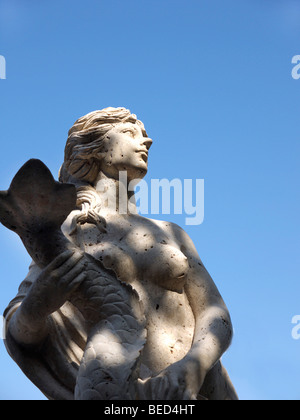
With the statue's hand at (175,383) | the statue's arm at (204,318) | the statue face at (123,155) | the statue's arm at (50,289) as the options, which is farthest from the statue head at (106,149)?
the statue's hand at (175,383)

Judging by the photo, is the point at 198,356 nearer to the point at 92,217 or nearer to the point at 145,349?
the point at 145,349

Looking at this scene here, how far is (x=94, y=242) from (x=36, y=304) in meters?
0.99

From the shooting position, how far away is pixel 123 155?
653 cm

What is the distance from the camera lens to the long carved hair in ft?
21.5

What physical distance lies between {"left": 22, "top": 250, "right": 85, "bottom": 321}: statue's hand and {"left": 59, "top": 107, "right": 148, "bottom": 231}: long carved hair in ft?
3.90

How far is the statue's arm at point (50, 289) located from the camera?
5191 millimetres

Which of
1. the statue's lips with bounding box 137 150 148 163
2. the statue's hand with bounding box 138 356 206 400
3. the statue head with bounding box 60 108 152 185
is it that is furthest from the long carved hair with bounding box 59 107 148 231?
the statue's hand with bounding box 138 356 206 400

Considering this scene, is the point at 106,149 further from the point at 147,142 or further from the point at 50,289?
the point at 50,289

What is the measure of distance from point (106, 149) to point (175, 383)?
2.08m

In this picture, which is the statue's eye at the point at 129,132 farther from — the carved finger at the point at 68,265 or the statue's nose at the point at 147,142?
the carved finger at the point at 68,265

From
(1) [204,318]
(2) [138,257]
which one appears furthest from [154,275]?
(1) [204,318]

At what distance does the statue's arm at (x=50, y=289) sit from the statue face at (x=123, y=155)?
1356 millimetres

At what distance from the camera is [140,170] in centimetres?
654

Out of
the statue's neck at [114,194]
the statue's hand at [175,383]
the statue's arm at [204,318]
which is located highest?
the statue's neck at [114,194]
